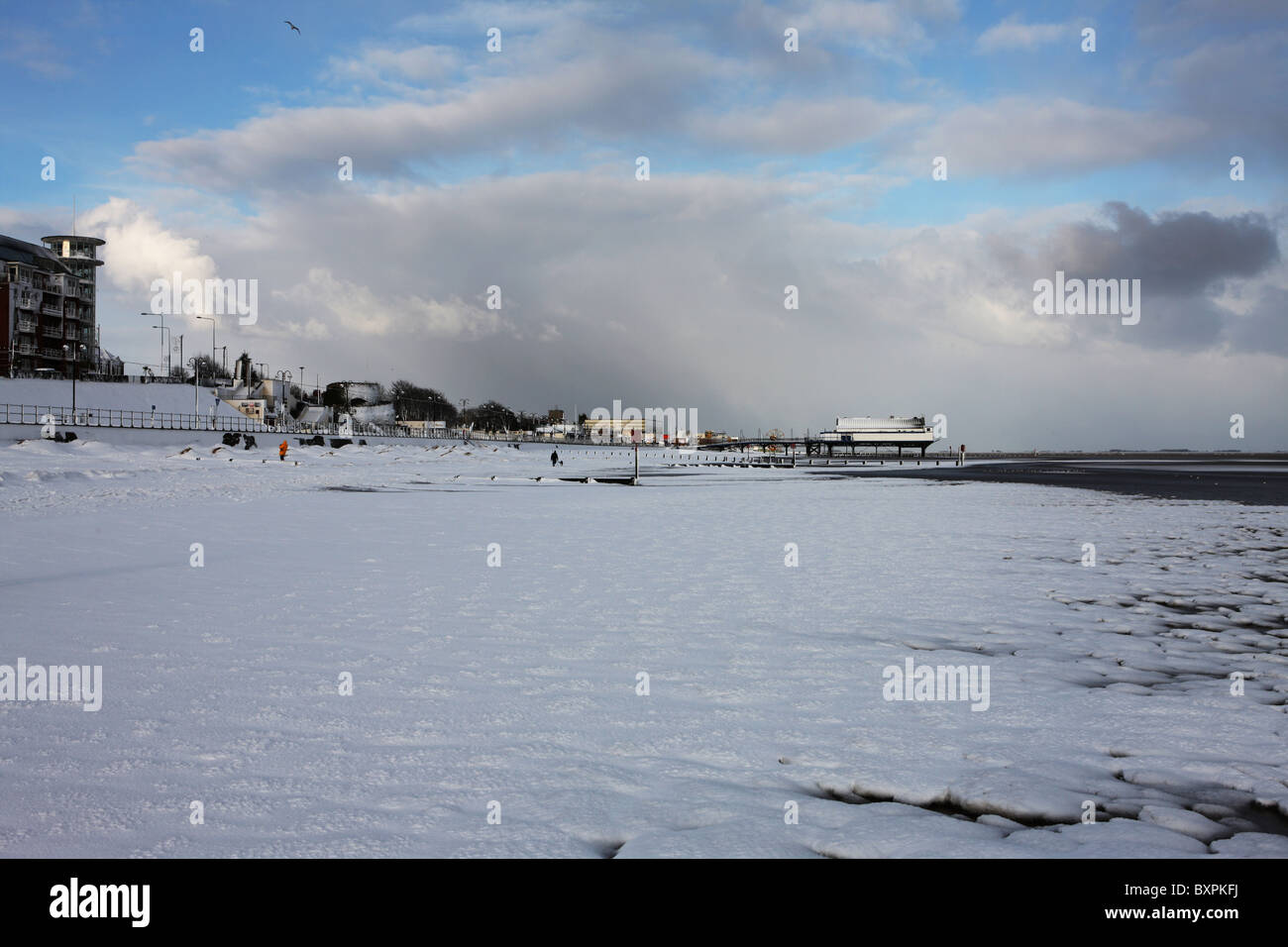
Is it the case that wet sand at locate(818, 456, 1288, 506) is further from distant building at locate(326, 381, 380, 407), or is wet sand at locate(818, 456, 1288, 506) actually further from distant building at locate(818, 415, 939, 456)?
distant building at locate(326, 381, 380, 407)

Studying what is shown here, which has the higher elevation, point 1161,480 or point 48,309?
Answer: point 48,309

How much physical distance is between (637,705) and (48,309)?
118 meters

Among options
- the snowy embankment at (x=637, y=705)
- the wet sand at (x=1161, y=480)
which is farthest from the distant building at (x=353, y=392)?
the snowy embankment at (x=637, y=705)

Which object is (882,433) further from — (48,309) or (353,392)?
(48,309)

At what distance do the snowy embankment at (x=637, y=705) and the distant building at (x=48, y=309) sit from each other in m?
94.4

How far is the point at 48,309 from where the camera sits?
316 feet

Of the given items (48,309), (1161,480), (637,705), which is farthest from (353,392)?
(637,705)

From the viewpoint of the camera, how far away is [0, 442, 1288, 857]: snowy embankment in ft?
12.0
